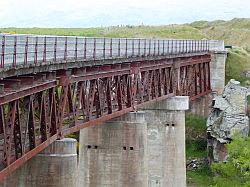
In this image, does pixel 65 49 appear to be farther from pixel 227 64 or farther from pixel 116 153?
pixel 227 64

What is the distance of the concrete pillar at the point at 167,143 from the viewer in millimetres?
52000

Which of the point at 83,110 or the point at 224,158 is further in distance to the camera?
the point at 224,158

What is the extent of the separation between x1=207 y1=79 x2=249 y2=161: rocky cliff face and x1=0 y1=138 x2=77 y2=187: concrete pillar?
3298cm

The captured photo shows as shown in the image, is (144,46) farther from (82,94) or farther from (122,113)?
(82,94)

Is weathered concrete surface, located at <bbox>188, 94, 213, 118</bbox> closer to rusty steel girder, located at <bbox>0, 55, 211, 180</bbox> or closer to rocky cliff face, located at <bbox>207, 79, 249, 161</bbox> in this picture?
Answer: rocky cliff face, located at <bbox>207, 79, 249, 161</bbox>

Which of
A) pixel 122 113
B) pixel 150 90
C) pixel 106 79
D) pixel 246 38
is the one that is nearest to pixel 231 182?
pixel 150 90

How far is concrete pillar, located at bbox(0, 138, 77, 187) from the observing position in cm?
2966

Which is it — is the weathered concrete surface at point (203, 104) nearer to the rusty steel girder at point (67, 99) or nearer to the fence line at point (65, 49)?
the rusty steel girder at point (67, 99)

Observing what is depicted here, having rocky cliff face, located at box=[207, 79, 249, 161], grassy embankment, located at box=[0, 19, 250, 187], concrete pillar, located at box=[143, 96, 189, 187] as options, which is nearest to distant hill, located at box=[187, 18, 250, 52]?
grassy embankment, located at box=[0, 19, 250, 187]

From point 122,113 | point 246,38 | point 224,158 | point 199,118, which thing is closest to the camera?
point 122,113

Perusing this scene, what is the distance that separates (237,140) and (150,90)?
35.1 ft

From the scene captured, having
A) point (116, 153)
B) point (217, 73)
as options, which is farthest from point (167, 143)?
point (217, 73)

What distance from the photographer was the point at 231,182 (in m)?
48.7

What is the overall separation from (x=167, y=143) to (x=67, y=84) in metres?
23.3
